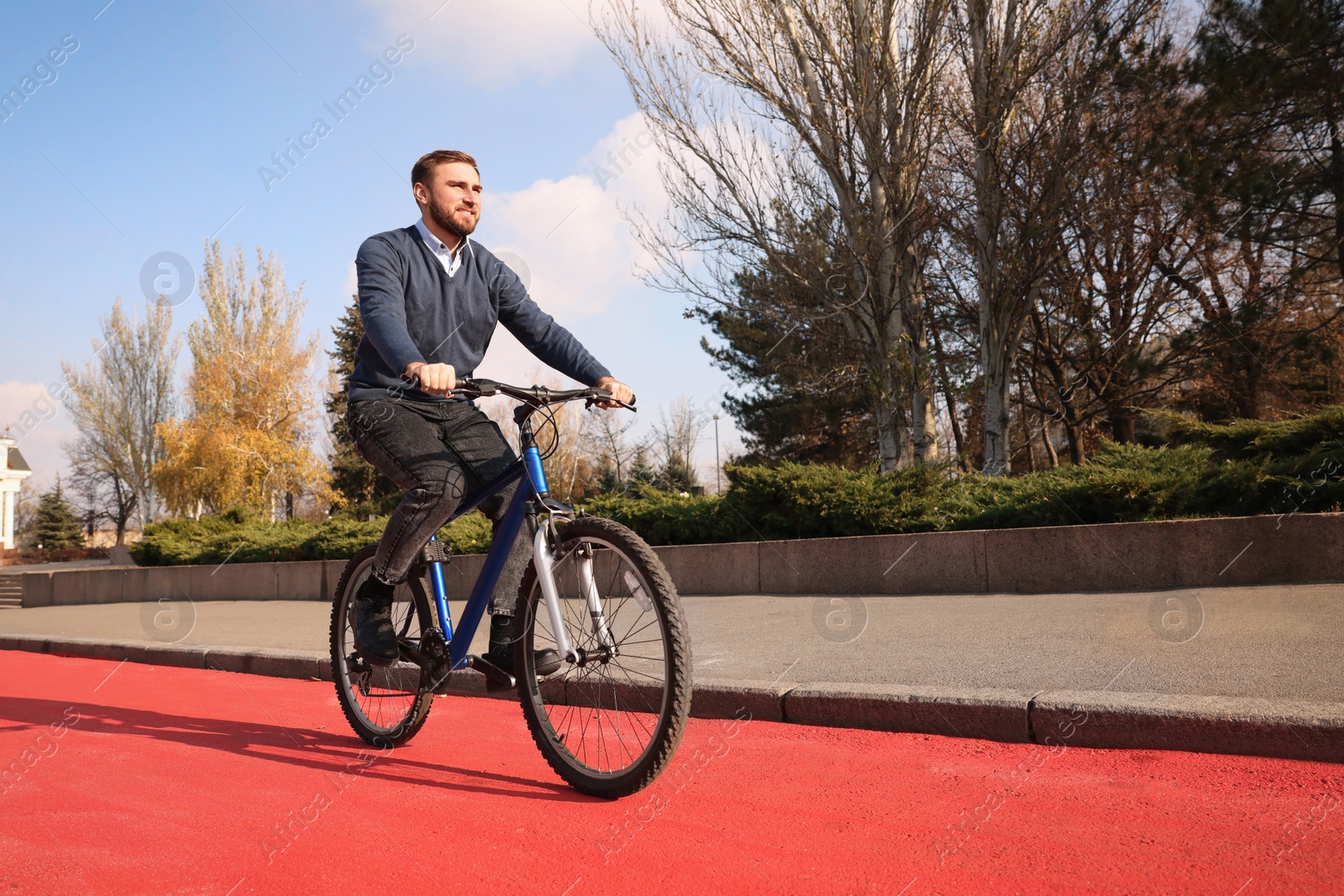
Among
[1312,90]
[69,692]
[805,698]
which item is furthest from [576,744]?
[1312,90]

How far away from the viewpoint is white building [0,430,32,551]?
2945 inches

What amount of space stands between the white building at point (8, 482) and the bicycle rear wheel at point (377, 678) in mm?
83108

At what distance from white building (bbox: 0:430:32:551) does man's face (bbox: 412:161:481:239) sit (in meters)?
83.8

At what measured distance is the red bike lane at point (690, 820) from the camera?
8.19 feet

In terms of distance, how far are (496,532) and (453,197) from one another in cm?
136

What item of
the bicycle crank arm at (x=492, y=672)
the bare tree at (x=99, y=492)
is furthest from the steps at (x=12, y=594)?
the bare tree at (x=99, y=492)

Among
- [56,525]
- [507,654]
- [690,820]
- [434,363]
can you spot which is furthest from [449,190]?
[56,525]

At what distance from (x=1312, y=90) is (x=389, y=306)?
14.1 m

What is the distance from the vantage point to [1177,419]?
988cm

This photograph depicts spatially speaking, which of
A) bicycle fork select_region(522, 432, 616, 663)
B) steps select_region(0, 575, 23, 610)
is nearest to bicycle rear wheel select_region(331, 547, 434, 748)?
bicycle fork select_region(522, 432, 616, 663)

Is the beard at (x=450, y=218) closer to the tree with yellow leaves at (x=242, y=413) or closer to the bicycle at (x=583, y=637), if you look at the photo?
the bicycle at (x=583, y=637)

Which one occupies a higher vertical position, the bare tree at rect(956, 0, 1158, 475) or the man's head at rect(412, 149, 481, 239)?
the bare tree at rect(956, 0, 1158, 475)

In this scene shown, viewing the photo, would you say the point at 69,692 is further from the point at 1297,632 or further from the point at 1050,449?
the point at 1050,449

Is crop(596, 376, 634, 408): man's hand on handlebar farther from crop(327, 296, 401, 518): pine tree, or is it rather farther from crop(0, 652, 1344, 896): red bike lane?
crop(327, 296, 401, 518): pine tree
